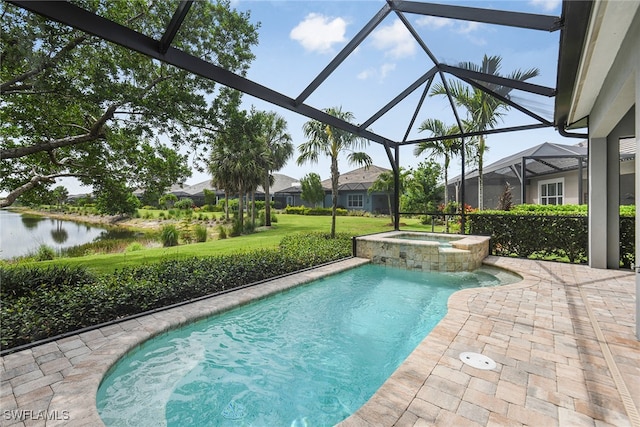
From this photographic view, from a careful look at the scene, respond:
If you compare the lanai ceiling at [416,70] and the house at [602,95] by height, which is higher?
the lanai ceiling at [416,70]

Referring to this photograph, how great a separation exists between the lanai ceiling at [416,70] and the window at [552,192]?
9.26 metres

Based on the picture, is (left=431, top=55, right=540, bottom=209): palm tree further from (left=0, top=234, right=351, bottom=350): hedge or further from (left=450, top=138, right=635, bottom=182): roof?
(left=0, top=234, right=351, bottom=350): hedge

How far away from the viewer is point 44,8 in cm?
258

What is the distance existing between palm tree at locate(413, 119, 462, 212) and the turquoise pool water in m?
10.1

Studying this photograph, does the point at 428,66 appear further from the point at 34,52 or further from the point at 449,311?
the point at 34,52

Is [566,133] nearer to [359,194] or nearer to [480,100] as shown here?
[480,100]

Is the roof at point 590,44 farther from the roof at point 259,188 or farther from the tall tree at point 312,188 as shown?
the roof at point 259,188

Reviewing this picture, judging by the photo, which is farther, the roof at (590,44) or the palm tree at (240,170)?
the palm tree at (240,170)

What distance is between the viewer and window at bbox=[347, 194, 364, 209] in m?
28.8

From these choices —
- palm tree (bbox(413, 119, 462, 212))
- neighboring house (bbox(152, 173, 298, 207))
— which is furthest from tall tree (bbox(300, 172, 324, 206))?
palm tree (bbox(413, 119, 462, 212))

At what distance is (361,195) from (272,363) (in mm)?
26064

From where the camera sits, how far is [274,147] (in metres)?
20.6

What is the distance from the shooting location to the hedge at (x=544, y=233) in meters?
6.68

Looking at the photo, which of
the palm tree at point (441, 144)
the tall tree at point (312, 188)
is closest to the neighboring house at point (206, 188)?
the tall tree at point (312, 188)
